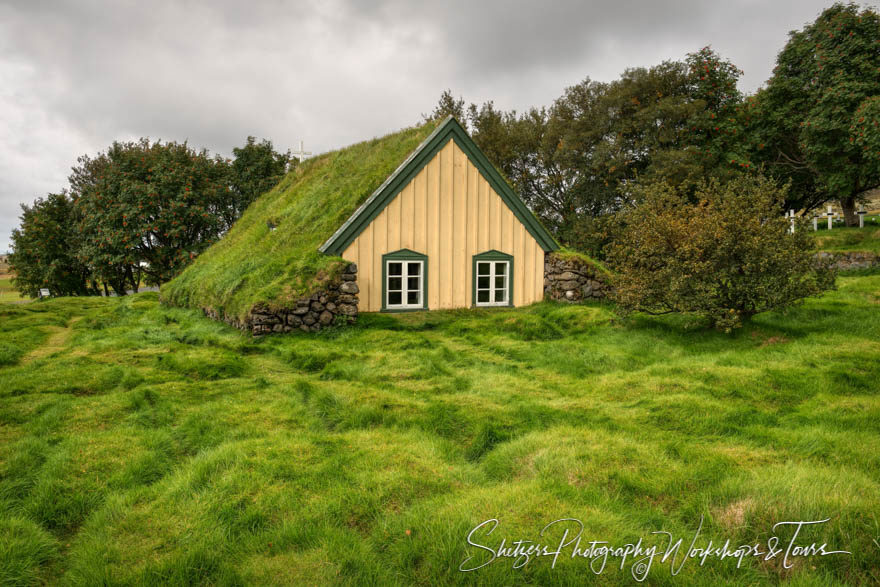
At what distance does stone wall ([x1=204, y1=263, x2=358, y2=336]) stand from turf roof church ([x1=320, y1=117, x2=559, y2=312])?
3.31 feet

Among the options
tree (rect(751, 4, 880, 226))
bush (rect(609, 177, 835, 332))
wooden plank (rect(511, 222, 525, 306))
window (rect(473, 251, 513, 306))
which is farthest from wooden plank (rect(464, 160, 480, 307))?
tree (rect(751, 4, 880, 226))

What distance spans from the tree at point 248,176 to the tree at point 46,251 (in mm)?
10999

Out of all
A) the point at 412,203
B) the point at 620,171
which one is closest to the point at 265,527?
the point at 412,203

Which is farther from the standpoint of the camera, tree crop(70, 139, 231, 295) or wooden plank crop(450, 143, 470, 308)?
tree crop(70, 139, 231, 295)

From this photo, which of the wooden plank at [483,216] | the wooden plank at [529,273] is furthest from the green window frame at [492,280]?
the wooden plank at [529,273]

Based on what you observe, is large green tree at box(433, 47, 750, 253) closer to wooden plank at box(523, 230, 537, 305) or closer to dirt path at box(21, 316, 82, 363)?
wooden plank at box(523, 230, 537, 305)

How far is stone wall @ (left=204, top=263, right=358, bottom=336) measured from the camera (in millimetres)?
11758

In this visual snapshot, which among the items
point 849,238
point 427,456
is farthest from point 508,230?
point 849,238

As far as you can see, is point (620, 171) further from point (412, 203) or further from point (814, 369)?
point (814, 369)

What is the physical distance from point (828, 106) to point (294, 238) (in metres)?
25.6

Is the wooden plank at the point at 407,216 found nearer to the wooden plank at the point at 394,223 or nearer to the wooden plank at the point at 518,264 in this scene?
the wooden plank at the point at 394,223

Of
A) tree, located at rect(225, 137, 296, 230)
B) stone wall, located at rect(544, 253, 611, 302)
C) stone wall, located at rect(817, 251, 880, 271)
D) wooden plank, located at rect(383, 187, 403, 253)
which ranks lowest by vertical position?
stone wall, located at rect(544, 253, 611, 302)

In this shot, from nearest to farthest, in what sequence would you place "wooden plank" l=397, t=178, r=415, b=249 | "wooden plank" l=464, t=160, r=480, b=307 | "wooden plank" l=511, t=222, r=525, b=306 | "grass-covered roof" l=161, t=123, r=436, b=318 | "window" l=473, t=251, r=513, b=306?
"grass-covered roof" l=161, t=123, r=436, b=318
"wooden plank" l=397, t=178, r=415, b=249
"wooden plank" l=464, t=160, r=480, b=307
"window" l=473, t=251, r=513, b=306
"wooden plank" l=511, t=222, r=525, b=306

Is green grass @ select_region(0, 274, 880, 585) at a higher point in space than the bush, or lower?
lower
